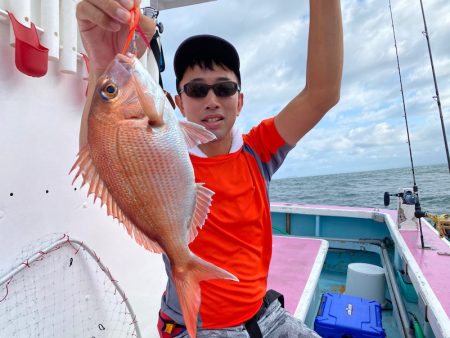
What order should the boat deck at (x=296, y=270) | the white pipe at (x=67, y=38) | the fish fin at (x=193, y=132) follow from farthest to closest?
1. the boat deck at (x=296, y=270)
2. the white pipe at (x=67, y=38)
3. the fish fin at (x=193, y=132)

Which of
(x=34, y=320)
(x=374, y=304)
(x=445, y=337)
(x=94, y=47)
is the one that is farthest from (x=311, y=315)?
(x=94, y=47)

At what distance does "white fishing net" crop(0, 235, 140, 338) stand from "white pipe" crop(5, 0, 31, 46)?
1.19 meters

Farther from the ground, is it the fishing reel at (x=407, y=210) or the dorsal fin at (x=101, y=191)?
the dorsal fin at (x=101, y=191)

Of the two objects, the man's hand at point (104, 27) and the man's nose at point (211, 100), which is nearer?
the man's hand at point (104, 27)

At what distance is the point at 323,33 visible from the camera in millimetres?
1653

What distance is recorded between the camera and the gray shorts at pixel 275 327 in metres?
1.68

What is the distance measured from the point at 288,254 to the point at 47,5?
3825mm

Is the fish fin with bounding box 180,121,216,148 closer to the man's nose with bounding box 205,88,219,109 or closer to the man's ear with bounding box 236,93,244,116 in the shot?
the man's nose with bounding box 205,88,219,109

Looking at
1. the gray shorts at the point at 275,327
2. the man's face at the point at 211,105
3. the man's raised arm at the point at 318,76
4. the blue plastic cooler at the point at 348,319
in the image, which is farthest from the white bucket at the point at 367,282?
the man's face at the point at 211,105

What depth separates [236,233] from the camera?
5.86 feet

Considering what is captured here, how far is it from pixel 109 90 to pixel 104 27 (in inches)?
11.8

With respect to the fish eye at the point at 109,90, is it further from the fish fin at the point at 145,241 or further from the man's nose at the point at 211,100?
the man's nose at the point at 211,100

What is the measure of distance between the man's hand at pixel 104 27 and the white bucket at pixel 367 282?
14.1ft

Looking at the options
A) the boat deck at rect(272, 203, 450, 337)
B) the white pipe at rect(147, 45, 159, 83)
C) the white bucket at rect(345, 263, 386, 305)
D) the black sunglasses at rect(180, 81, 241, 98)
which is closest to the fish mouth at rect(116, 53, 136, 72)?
the black sunglasses at rect(180, 81, 241, 98)
